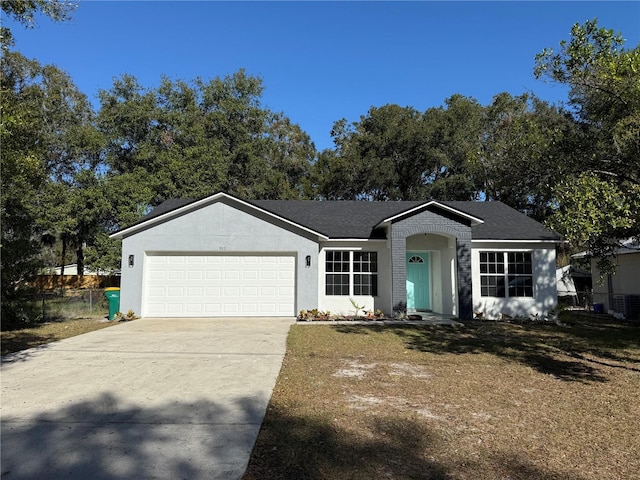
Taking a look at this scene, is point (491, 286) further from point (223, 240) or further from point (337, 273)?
point (223, 240)

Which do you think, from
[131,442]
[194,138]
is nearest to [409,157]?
[194,138]

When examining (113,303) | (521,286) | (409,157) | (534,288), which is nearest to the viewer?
(113,303)

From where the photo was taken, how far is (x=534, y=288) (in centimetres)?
1512

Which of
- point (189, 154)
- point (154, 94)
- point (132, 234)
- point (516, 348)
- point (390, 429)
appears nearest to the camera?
point (390, 429)

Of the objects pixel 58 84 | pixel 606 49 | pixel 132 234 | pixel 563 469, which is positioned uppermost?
pixel 58 84

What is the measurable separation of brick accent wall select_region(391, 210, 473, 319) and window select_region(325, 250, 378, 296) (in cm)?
120

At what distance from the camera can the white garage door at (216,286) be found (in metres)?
14.7

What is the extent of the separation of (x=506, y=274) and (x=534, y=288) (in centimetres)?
108

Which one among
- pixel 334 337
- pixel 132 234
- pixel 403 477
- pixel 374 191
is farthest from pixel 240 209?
pixel 374 191

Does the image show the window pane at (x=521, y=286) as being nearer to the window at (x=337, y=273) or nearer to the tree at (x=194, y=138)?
the window at (x=337, y=273)

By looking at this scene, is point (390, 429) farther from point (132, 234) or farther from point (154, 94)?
point (154, 94)

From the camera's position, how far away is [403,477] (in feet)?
12.1

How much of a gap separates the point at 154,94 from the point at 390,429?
34.4 m

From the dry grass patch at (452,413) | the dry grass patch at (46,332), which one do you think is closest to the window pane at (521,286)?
the dry grass patch at (452,413)
